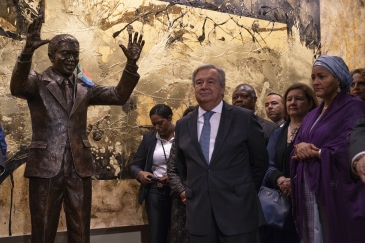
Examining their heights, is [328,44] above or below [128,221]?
above

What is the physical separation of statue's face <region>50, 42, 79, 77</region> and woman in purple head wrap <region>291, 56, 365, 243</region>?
189cm

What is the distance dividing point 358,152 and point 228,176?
50.7 inches

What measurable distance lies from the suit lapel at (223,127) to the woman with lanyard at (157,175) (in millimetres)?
1855

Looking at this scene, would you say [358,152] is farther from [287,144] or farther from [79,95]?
[79,95]

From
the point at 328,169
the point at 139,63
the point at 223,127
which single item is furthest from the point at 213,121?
the point at 139,63

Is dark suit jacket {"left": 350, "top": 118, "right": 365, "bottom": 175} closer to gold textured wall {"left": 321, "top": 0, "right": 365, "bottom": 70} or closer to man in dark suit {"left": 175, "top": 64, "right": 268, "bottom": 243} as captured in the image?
man in dark suit {"left": 175, "top": 64, "right": 268, "bottom": 243}

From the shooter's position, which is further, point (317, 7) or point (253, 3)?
point (317, 7)

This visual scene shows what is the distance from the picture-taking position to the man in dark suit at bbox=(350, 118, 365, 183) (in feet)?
6.54

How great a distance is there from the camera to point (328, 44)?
312 inches

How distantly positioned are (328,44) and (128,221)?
4.49m

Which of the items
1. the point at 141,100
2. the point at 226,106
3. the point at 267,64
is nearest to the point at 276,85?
the point at 267,64

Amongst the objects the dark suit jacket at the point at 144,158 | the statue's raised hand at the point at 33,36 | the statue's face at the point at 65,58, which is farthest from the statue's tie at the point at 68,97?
the dark suit jacket at the point at 144,158

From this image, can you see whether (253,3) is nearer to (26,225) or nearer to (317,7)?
(317,7)

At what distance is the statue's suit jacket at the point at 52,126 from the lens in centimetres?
367
